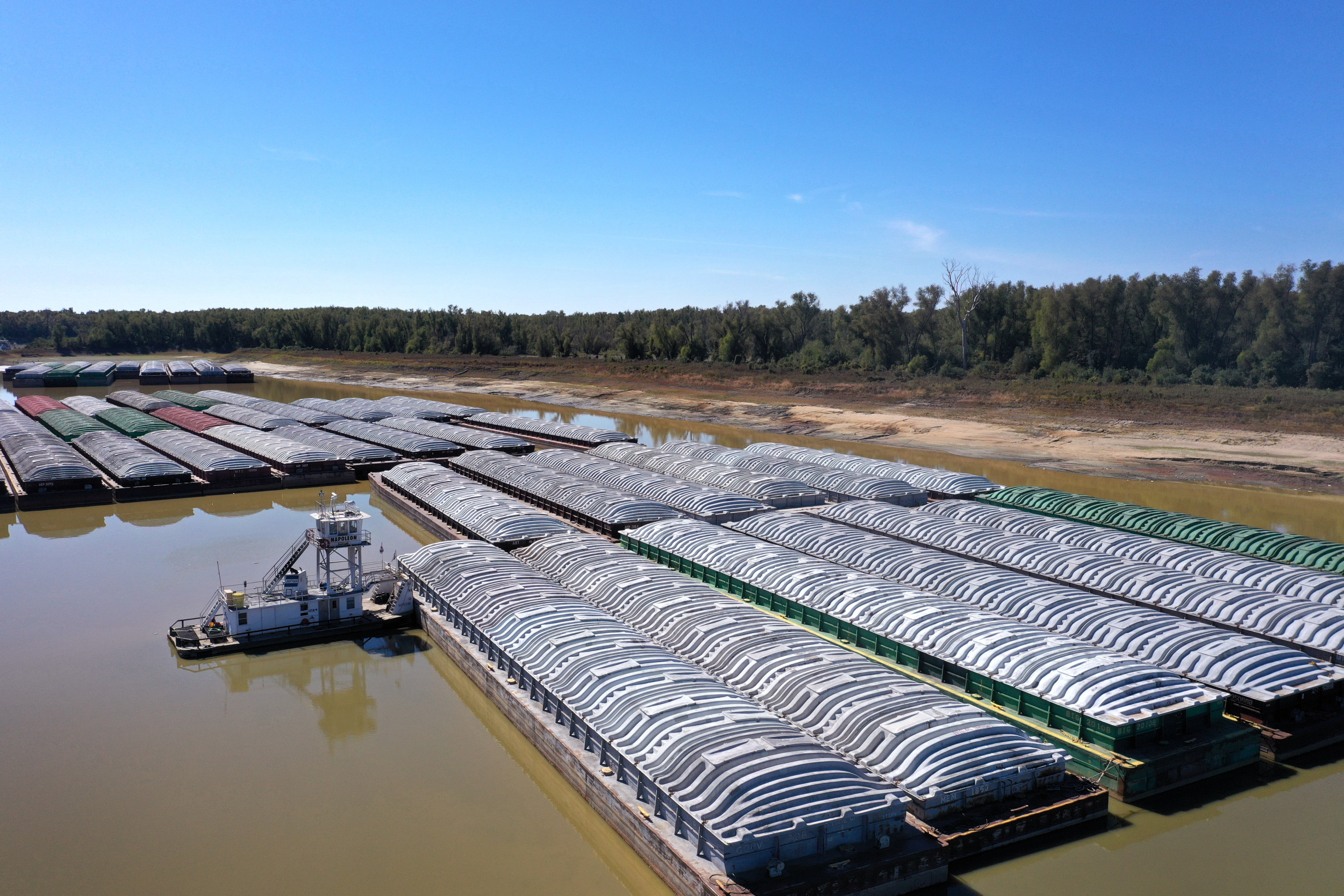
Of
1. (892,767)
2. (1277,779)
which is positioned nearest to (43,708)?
(892,767)

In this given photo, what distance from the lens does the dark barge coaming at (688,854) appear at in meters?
11.9

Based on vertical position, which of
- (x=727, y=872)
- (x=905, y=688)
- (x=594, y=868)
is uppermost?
(x=905, y=688)

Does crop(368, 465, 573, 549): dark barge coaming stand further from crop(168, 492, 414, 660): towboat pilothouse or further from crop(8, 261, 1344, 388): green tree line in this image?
crop(8, 261, 1344, 388): green tree line

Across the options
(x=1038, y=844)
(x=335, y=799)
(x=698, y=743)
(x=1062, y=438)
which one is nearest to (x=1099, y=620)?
(x=1038, y=844)

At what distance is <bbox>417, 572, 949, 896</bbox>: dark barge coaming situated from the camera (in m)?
11.9

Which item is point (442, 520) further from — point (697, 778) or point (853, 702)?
point (697, 778)

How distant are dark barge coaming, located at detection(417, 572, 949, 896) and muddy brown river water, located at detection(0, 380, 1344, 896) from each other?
0.38m

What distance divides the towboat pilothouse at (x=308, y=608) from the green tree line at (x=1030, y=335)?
72.9 meters

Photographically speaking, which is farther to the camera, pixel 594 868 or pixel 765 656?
pixel 765 656

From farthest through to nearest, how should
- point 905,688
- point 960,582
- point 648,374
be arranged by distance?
point 648,374, point 960,582, point 905,688

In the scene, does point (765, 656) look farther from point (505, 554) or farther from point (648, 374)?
point (648, 374)

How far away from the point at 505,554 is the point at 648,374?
78173 mm

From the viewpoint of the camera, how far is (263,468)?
43.7 meters

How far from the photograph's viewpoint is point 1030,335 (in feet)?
326
